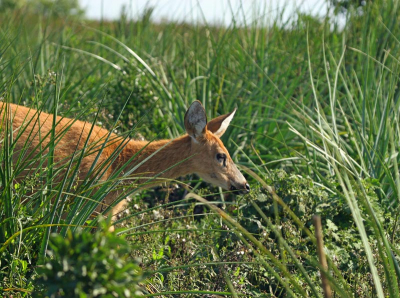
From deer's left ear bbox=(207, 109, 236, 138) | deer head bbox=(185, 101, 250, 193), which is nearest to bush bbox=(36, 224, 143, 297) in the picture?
deer head bbox=(185, 101, 250, 193)

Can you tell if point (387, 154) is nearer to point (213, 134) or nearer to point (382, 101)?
point (382, 101)

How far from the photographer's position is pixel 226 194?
5.62m

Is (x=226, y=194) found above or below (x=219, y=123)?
below

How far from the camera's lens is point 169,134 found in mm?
6016

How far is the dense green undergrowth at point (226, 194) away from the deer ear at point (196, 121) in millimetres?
335

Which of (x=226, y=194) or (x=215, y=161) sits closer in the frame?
(x=215, y=161)

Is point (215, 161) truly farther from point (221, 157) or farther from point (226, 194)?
point (226, 194)

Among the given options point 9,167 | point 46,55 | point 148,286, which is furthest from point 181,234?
point 46,55

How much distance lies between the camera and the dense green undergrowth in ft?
8.15

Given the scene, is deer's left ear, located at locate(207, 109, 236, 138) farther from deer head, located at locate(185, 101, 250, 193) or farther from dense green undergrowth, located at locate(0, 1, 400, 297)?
dense green undergrowth, located at locate(0, 1, 400, 297)

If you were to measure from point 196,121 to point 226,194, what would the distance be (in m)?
0.92

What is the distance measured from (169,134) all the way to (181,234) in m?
1.87

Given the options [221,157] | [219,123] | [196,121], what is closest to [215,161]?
[221,157]

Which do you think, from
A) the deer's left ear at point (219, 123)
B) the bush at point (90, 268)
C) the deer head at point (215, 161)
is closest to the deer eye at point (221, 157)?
the deer head at point (215, 161)
